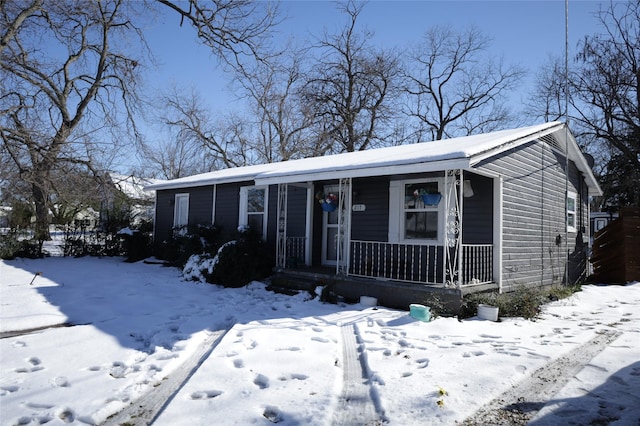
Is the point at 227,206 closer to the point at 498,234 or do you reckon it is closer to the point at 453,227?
the point at 453,227

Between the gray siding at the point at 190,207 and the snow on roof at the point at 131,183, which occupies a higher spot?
the snow on roof at the point at 131,183

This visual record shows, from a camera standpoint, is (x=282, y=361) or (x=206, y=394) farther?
(x=282, y=361)

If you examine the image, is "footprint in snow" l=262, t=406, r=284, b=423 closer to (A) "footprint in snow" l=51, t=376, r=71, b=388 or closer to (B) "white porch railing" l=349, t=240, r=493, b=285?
(A) "footprint in snow" l=51, t=376, r=71, b=388

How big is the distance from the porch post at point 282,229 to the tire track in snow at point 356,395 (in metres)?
4.96

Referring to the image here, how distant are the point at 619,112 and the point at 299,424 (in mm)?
24803

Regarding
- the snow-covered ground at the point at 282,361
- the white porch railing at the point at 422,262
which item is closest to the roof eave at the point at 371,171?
the white porch railing at the point at 422,262

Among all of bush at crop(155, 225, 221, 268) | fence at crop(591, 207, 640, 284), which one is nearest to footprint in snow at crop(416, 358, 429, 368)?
bush at crop(155, 225, 221, 268)

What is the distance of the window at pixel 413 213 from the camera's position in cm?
847

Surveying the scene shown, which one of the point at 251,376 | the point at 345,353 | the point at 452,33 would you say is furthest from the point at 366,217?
the point at 452,33

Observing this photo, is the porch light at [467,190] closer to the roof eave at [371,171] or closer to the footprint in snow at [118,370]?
the roof eave at [371,171]

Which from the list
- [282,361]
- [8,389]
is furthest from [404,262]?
[8,389]

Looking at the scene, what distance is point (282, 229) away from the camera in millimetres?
10594

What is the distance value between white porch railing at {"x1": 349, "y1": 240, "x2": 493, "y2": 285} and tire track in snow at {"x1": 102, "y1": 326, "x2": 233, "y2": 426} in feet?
14.0

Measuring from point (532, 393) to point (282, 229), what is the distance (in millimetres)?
7587
